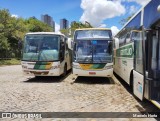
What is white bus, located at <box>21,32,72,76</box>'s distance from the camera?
1423cm

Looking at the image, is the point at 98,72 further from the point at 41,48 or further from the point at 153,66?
the point at 153,66

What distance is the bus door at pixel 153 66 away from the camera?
6.98 m

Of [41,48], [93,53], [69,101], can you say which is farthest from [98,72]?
[69,101]

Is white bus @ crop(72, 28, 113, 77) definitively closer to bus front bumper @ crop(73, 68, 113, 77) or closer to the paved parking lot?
bus front bumper @ crop(73, 68, 113, 77)

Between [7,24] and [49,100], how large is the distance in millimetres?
28607

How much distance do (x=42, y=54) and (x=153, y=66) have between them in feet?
27.4

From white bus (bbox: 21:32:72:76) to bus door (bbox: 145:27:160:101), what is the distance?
25.6 feet

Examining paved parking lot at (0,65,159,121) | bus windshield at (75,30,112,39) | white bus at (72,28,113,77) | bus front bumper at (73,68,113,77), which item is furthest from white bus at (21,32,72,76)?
paved parking lot at (0,65,159,121)

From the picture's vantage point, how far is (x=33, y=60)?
1430 centimetres

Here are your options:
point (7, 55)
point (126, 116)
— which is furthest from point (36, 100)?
point (7, 55)

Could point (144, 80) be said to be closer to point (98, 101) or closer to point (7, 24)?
point (98, 101)

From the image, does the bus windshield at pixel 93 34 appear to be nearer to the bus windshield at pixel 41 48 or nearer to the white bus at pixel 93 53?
the white bus at pixel 93 53

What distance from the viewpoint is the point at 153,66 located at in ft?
23.5

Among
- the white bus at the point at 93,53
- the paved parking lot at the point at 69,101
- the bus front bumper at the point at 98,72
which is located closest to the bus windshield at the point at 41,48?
the white bus at the point at 93,53
